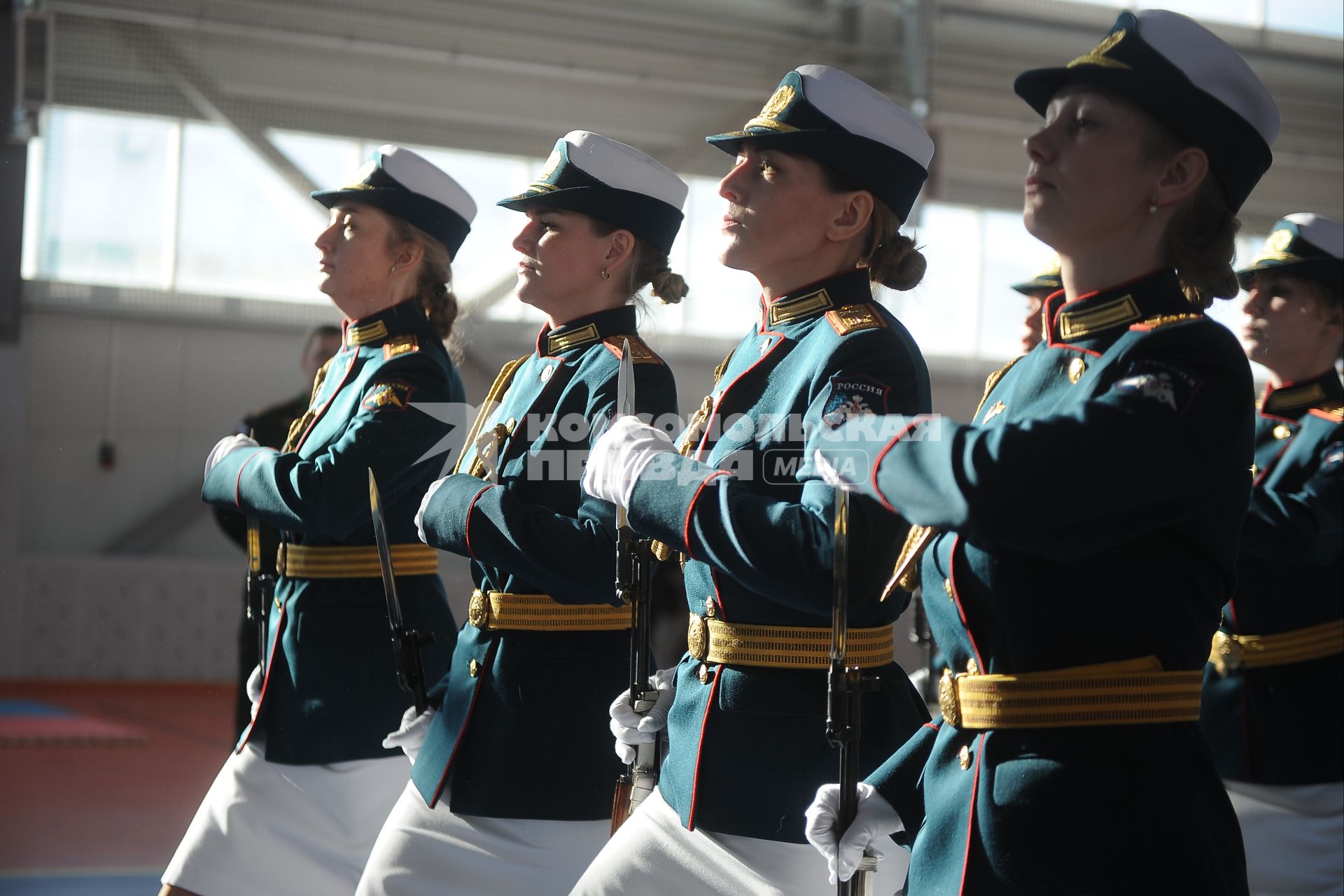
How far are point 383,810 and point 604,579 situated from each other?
2.89 ft

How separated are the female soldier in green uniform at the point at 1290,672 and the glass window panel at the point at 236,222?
636cm

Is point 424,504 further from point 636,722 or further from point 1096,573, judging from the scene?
point 1096,573

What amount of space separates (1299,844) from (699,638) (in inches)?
72.8

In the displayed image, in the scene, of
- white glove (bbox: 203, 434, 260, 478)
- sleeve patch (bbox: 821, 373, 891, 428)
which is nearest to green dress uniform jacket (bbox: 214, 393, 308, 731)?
white glove (bbox: 203, 434, 260, 478)

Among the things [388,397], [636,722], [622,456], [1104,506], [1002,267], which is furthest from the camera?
[1002,267]

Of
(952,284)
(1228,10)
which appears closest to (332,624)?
(952,284)

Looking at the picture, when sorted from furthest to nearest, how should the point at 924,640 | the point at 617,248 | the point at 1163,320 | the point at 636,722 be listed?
the point at 924,640, the point at 617,248, the point at 636,722, the point at 1163,320

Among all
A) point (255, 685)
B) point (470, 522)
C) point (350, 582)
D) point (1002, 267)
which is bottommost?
point (255, 685)

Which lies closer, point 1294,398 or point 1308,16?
point 1294,398

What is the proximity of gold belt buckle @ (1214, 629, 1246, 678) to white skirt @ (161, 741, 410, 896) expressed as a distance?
5.77 ft

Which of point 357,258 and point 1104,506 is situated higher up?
point 357,258

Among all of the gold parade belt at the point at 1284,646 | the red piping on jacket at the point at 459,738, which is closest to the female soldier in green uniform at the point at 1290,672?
the gold parade belt at the point at 1284,646

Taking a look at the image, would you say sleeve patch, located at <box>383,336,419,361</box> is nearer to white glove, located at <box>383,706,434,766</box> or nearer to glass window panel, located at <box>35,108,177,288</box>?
white glove, located at <box>383,706,434,766</box>

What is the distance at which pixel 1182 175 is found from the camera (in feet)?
4.67
